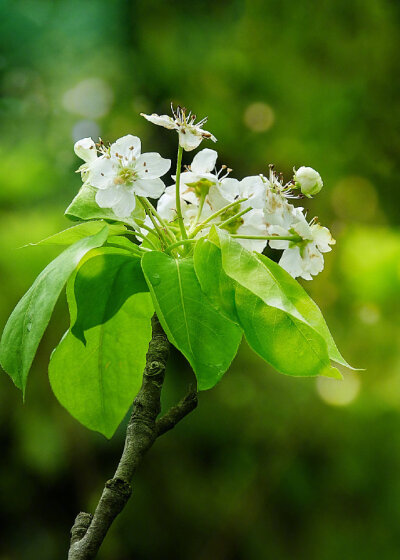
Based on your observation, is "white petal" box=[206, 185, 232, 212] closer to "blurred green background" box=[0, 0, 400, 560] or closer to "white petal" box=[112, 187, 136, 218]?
"white petal" box=[112, 187, 136, 218]

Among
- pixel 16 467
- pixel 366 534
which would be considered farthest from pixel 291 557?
pixel 16 467

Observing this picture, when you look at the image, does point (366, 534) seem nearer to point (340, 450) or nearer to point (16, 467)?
point (340, 450)

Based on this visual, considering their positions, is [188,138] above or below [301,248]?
above

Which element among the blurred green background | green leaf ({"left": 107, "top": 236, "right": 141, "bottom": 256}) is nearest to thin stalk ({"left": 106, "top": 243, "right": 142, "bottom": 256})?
green leaf ({"left": 107, "top": 236, "right": 141, "bottom": 256})

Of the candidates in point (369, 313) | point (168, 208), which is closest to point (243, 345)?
point (369, 313)

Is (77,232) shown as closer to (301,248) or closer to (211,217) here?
(211,217)

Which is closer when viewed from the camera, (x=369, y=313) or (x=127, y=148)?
(x=127, y=148)
